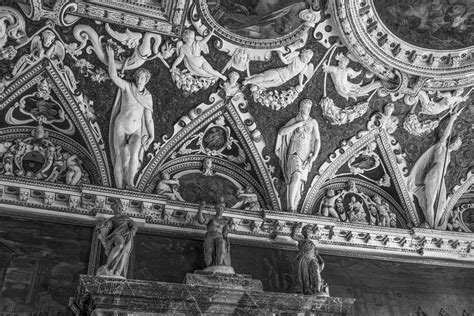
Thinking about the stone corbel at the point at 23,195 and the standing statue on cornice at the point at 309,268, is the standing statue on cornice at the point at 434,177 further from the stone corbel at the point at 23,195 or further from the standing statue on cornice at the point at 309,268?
the stone corbel at the point at 23,195

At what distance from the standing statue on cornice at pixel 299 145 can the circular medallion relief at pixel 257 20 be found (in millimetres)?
1645

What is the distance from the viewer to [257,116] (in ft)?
40.9

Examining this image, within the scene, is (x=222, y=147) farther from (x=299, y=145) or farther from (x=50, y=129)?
(x=50, y=129)

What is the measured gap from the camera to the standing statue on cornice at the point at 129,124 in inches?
441

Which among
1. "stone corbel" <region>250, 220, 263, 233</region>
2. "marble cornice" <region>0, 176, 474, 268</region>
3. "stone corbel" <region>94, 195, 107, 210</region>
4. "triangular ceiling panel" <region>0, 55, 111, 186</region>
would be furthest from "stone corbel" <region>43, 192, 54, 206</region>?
"stone corbel" <region>250, 220, 263, 233</region>

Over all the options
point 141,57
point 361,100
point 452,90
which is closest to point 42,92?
point 141,57

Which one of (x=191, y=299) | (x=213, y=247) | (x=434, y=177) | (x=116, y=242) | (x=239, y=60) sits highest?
(x=239, y=60)

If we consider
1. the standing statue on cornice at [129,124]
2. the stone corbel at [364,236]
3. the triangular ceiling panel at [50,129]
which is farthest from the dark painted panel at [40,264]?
the stone corbel at [364,236]

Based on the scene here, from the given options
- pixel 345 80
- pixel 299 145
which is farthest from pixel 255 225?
pixel 345 80

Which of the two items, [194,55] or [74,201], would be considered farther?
[194,55]

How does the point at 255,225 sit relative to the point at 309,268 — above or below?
above

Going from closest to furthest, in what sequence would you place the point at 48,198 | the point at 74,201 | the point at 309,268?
the point at 48,198 < the point at 74,201 < the point at 309,268

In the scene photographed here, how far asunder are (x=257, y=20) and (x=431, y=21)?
4.15 m

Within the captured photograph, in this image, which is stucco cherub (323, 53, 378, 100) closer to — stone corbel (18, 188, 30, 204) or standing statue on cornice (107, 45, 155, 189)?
standing statue on cornice (107, 45, 155, 189)
